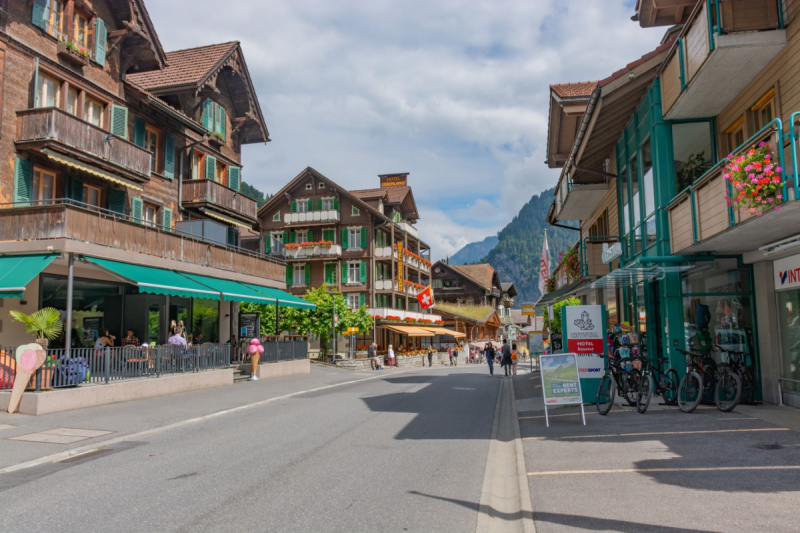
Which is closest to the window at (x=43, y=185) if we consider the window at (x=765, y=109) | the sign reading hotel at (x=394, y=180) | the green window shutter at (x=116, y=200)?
the green window shutter at (x=116, y=200)

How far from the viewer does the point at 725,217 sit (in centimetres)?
1005

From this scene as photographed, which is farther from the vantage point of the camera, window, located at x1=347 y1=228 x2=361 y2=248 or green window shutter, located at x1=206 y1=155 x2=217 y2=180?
window, located at x1=347 y1=228 x2=361 y2=248

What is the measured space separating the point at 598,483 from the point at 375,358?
118ft

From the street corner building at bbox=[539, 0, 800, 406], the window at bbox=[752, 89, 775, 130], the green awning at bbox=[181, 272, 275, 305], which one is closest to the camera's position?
the street corner building at bbox=[539, 0, 800, 406]

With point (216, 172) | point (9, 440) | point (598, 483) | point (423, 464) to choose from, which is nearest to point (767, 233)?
point (598, 483)

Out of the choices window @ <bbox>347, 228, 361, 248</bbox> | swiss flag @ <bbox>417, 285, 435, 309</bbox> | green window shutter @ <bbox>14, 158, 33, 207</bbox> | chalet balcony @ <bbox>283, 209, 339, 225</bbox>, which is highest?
chalet balcony @ <bbox>283, 209, 339, 225</bbox>

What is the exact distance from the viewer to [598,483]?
6684mm

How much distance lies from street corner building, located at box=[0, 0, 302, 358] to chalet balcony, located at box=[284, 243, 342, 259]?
23025mm

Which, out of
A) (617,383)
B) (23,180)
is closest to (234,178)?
(23,180)

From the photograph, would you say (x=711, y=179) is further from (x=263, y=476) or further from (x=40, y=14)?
(x=40, y=14)

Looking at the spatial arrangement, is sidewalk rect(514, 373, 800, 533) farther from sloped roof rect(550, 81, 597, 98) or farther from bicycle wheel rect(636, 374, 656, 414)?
sloped roof rect(550, 81, 597, 98)

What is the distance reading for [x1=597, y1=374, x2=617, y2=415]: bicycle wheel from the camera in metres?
11.6

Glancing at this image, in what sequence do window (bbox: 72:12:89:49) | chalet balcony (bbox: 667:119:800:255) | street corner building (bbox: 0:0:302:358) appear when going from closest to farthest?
chalet balcony (bbox: 667:119:800:255) < street corner building (bbox: 0:0:302:358) < window (bbox: 72:12:89:49)

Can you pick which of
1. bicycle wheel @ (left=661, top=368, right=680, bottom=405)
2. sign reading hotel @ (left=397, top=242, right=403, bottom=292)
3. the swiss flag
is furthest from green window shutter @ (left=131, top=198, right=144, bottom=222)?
sign reading hotel @ (left=397, top=242, right=403, bottom=292)
